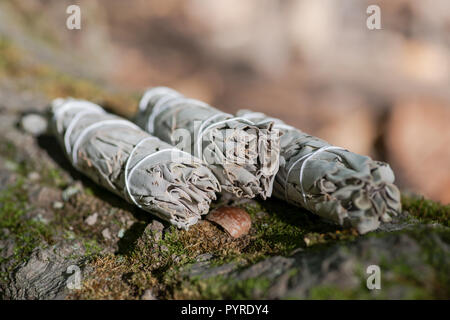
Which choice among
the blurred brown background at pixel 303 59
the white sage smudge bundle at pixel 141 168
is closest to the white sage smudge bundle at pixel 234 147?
the white sage smudge bundle at pixel 141 168

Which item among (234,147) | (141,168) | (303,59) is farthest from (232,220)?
(303,59)

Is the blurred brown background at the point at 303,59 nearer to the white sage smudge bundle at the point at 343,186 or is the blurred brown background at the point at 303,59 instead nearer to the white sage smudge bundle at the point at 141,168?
the white sage smudge bundle at the point at 141,168

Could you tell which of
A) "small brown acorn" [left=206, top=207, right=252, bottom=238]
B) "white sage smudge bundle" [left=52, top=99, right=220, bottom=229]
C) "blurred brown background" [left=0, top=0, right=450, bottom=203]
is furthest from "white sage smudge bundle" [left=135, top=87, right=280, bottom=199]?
"blurred brown background" [left=0, top=0, right=450, bottom=203]

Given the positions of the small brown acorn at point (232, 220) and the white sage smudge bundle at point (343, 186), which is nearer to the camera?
the white sage smudge bundle at point (343, 186)

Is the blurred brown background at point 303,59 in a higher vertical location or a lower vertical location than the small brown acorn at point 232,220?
higher

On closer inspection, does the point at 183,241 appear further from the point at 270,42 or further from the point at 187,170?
the point at 270,42

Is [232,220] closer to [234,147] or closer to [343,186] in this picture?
[234,147]

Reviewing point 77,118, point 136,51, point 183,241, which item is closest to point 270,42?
point 136,51

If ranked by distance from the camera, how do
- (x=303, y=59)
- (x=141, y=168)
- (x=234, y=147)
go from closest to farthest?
(x=234, y=147), (x=141, y=168), (x=303, y=59)
